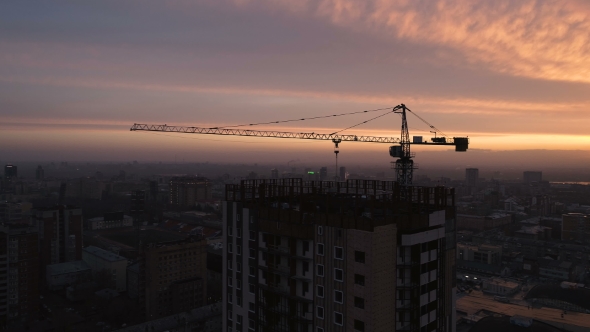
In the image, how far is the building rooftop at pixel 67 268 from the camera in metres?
22.2

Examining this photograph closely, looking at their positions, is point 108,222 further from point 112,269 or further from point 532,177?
point 532,177

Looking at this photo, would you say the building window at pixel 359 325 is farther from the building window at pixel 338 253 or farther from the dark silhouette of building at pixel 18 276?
the dark silhouette of building at pixel 18 276

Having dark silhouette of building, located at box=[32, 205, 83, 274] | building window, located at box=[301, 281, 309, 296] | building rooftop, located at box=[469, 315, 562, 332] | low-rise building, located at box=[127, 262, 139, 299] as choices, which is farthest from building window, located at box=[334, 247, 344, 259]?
dark silhouette of building, located at box=[32, 205, 83, 274]

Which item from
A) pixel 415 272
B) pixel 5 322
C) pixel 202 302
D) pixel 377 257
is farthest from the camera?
pixel 202 302

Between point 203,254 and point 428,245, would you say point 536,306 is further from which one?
point 428,245

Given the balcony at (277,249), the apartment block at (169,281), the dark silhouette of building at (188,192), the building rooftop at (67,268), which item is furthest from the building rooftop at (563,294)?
the dark silhouette of building at (188,192)

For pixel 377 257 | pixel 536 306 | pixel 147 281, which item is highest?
pixel 377 257

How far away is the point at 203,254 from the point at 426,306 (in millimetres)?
15688

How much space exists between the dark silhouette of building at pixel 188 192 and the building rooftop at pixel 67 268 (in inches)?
1024

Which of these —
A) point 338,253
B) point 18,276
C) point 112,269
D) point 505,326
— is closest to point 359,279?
point 338,253

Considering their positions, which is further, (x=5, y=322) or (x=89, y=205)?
(x=89, y=205)

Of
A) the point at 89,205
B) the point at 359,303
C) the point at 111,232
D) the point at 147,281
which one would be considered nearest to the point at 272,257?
the point at 359,303

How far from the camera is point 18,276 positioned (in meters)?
17.4

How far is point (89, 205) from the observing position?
47.6 meters
